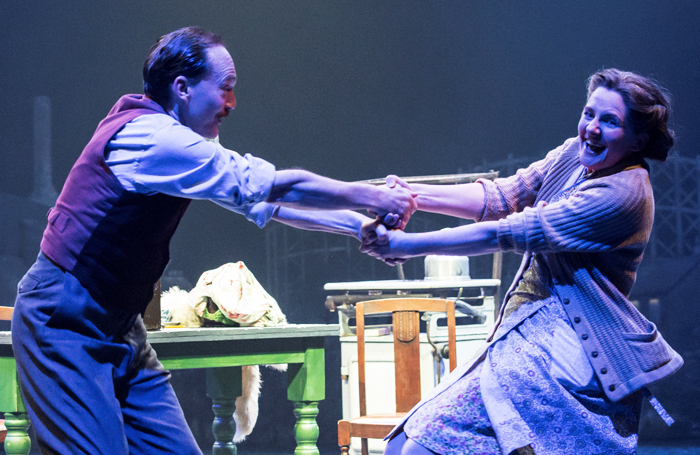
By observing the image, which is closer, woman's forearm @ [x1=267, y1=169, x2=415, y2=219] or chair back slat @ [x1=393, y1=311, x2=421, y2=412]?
woman's forearm @ [x1=267, y1=169, x2=415, y2=219]

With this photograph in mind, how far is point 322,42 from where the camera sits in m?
5.38

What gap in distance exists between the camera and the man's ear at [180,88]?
1.52 meters

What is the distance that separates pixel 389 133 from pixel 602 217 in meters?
4.01

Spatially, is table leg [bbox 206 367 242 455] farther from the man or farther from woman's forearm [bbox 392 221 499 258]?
woman's forearm [bbox 392 221 499 258]

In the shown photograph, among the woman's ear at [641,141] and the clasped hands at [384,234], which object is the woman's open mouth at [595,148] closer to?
the woman's ear at [641,141]

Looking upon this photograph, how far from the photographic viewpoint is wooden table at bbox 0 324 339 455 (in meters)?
2.22

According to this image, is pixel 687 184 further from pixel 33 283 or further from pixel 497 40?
pixel 33 283

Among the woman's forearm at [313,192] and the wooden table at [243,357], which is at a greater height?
the woman's forearm at [313,192]

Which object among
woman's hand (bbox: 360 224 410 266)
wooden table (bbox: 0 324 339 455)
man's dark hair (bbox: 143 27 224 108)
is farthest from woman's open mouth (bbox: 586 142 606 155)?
wooden table (bbox: 0 324 339 455)

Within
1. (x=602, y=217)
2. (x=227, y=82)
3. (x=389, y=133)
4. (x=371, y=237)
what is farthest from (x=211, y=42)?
(x=389, y=133)

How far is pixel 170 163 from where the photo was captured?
136 centimetres

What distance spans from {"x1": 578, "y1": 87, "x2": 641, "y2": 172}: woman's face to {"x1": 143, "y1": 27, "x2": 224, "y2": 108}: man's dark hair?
2.76 feet

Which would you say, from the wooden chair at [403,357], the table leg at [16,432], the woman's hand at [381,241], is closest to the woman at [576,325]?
the woman's hand at [381,241]

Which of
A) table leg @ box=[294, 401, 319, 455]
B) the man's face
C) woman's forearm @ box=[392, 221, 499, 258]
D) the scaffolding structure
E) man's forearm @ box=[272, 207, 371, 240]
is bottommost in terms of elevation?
table leg @ box=[294, 401, 319, 455]
